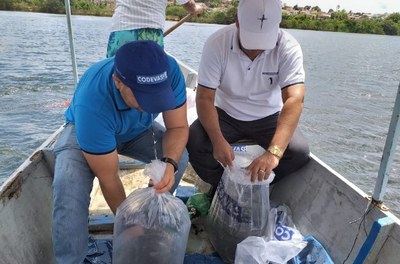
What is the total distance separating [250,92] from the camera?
2096 millimetres

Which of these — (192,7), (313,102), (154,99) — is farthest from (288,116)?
(313,102)

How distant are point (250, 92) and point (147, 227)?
0.97m

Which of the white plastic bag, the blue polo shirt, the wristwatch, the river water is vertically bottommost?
the river water

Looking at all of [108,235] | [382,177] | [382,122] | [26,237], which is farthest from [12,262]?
[382,122]

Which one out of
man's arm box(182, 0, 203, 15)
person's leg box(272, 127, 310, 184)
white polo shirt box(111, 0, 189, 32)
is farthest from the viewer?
man's arm box(182, 0, 203, 15)

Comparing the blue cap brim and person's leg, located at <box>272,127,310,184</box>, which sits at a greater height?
the blue cap brim

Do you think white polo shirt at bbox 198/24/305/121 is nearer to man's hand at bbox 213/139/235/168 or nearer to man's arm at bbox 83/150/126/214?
man's hand at bbox 213/139/235/168

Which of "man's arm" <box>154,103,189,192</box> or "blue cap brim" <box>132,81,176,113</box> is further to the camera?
"man's arm" <box>154,103,189,192</box>

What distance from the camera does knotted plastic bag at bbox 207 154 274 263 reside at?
1.77m

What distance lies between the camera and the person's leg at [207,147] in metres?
2.07

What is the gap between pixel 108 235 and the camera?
1979 millimetres

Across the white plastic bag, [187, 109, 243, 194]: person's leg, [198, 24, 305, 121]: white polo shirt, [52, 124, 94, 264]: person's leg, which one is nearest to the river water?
[198, 24, 305, 121]: white polo shirt

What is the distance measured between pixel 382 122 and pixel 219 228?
760 centimetres

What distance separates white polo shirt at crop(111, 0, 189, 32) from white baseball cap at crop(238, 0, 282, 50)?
0.65 metres
